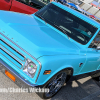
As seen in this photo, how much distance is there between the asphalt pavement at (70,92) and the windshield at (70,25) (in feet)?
4.58

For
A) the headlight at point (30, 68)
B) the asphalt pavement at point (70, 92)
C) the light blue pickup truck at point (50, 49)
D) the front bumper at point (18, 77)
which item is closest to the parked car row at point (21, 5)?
the light blue pickup truck at point (50, 49)

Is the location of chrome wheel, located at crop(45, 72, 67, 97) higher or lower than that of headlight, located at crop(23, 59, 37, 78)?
lower

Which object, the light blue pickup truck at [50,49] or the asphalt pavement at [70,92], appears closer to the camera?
the light blue pickup truck at [50,49]

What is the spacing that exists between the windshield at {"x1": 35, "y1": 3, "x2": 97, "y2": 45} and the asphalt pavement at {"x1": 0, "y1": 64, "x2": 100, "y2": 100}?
1.40 metres

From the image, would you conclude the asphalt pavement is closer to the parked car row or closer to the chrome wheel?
the chrome wheel

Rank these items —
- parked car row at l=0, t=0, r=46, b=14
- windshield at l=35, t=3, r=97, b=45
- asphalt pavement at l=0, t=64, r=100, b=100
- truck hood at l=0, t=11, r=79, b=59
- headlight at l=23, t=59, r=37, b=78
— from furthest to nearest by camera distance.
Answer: parked car row at l=0, t=0, r=46, b=14 < windshield at l=35, t=3, r=97, b=45 < asphalt pavement at l=0, t=64, r=100, b=100 < truck hood at l=0, t=11, r=79, b=59 < headlight at l=23, t=59, r=37, b=78

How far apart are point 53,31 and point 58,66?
1223mm

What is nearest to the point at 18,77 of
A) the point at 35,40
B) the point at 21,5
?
the point at 35,40

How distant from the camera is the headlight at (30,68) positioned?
8.46 ft

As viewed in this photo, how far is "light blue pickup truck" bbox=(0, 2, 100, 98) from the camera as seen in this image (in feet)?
8.65

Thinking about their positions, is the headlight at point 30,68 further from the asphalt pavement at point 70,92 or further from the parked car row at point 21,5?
the parked car row at point 21,5

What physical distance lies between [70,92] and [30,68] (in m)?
1.92

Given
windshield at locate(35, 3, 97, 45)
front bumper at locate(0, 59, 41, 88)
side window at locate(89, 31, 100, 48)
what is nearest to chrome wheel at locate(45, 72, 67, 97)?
front bumper at locate(0, 59, 41, 88)

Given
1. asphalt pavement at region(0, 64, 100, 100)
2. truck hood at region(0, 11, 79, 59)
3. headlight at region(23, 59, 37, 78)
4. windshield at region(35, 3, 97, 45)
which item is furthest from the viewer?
windshield at region(35, 3, 97, 45)
